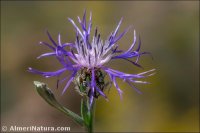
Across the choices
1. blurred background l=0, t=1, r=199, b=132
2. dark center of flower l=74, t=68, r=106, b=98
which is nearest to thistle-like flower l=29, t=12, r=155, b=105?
dark center of flower l=74, t=68, r=106, b=98

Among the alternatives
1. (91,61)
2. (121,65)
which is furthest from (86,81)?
(121,65)

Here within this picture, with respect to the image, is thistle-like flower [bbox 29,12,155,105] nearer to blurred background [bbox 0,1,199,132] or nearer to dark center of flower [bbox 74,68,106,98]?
dark center of flower [bbox 74,68,106,98]

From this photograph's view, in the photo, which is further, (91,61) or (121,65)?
(121,65)

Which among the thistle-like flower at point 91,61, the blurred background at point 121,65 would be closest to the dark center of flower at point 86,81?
the thistle-like flower at point 91,61

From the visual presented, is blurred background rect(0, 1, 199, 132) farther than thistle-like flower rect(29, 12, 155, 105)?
Yes

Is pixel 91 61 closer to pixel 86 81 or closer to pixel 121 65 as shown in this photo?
pixel 86 81

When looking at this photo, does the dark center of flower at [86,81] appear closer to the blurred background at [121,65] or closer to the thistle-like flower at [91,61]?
the thistle-like flower at [91,61]
